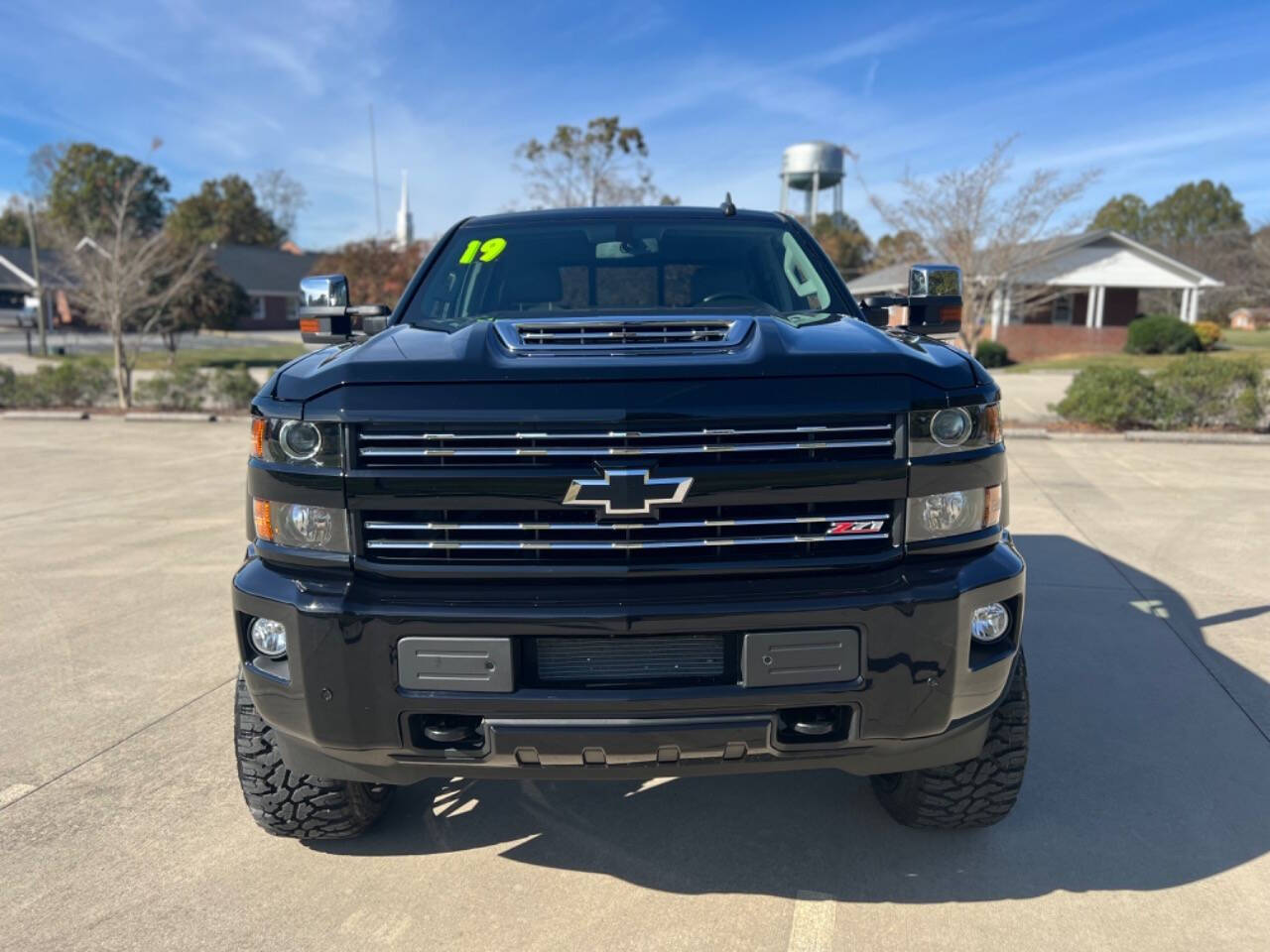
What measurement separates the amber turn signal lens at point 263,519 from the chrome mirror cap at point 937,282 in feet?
7.42

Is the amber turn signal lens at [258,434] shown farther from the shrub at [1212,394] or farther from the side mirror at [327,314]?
the shrub at [1212,394]

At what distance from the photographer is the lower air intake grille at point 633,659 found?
2.30 meters

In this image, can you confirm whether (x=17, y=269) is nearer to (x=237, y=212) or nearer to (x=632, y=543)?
(x=237, y=212)

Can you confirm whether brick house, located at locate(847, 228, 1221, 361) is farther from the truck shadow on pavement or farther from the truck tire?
the truck tire

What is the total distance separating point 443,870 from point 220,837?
77 centimetres

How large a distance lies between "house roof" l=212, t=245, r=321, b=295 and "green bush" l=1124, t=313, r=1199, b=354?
1707 inches

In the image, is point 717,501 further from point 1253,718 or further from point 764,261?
point 1253,718

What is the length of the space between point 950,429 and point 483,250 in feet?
7.38

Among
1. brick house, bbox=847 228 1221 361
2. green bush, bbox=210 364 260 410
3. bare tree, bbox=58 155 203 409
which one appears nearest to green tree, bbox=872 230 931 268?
brick house, bbox=847 228 1221 361

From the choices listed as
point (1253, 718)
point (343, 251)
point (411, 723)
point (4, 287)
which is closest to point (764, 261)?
point (411, 723)

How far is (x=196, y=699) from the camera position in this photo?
409 cm

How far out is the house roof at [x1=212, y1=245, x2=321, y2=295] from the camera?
56.5m

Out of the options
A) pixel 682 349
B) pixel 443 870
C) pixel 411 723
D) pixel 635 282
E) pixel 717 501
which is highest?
pixel 635 282

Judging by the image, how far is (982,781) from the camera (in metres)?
2.79
